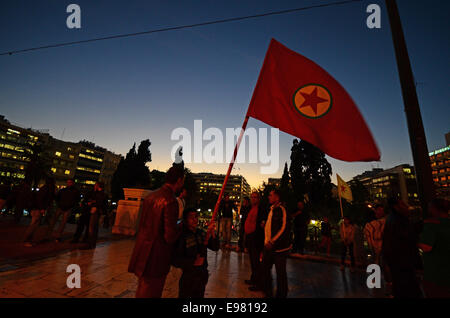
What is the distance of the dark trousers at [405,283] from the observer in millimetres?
2823

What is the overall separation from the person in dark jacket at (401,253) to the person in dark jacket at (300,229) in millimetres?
4828

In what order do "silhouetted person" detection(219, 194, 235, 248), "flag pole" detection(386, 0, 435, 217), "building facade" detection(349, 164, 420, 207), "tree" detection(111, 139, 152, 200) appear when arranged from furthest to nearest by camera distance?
"building facade" detection(349, 164, 420, 207), "tree" detection(111, 139, 152, 200), "silhouetted person" detection(219, 194, 235, 248), "flag pole" detection(386, 0, 435, 217)

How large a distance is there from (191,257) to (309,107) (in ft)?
10.3

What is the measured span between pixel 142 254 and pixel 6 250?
527 cm

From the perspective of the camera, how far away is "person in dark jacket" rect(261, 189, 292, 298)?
337 centimetres

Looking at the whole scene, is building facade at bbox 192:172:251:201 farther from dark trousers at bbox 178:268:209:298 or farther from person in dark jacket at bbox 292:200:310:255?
dark trousers at bbox 178:268:209:298

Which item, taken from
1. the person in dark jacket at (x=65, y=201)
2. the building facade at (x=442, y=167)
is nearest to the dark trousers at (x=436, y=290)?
the person in dark jacket at (x=65, y=201)

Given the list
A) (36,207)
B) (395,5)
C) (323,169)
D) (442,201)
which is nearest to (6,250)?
(36,207)

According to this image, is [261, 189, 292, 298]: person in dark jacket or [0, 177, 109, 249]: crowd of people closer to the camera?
[261, 189, 292, 298]: person in dark jacket

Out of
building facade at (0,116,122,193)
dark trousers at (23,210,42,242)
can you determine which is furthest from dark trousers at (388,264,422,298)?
building facade at (0,116,122,193)

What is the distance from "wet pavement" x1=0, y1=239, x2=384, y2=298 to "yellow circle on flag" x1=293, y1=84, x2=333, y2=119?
346cm

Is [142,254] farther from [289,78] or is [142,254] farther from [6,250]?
[6,250]

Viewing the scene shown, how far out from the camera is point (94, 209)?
20.1 ft

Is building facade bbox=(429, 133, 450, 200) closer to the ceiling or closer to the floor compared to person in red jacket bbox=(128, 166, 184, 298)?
closer to the ceiling
